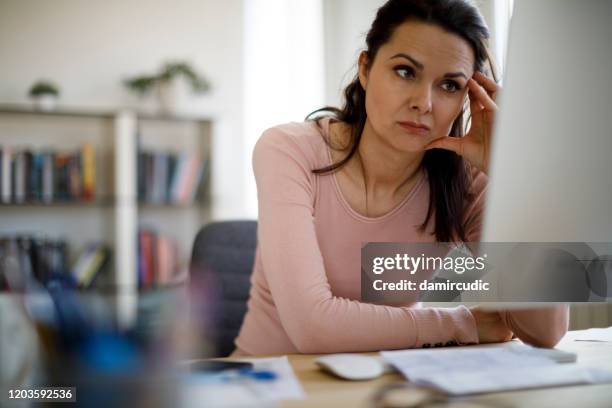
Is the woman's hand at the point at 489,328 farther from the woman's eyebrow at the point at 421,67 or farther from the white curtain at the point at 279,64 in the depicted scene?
the white curtain at the point at 279,64

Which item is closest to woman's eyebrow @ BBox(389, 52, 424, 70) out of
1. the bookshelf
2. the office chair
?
the office chair

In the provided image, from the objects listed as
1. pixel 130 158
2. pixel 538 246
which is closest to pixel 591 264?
pixel 538 246

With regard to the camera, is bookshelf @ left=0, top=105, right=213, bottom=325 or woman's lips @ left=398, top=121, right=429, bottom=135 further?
bookshelf @ left=0, top=105, right=213, bottom=325

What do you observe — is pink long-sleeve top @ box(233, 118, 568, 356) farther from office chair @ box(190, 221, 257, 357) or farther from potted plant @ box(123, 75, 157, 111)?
potted plant @ box(123, 75, 157, 111)

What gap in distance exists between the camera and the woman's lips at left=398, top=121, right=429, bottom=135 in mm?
Answer: 921

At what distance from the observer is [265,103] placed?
3211mm

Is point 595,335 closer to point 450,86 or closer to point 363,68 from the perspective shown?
point 450,86

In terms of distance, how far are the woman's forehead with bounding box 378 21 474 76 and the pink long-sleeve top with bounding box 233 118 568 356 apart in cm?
24

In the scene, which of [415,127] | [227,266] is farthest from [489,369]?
[227,266]

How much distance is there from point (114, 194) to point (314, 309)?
2.37 meters

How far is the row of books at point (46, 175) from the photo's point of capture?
8.66 ft

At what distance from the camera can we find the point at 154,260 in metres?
2.90

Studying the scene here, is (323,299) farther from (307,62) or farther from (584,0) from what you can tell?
(307,62)

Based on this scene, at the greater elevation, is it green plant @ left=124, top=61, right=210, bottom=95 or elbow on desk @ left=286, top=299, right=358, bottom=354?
green plant @ left=124, top=61, right=210, bottom=95
